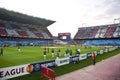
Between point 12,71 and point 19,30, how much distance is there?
64.5m

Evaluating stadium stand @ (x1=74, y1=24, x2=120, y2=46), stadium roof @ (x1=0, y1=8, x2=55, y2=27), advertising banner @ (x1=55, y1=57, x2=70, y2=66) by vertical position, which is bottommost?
advertising banner @ (x1=55, y1=57, x2=70, y2=66)

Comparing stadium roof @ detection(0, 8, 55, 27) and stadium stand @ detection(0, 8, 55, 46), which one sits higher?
stadium roof @ detection(0, 8, 55, 27)

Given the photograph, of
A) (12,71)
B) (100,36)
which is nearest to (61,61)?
(12,71)

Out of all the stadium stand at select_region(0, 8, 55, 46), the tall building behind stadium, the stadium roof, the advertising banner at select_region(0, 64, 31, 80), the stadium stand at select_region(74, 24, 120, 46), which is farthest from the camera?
the stadium stand at select_region(74, 24, 120, 46)

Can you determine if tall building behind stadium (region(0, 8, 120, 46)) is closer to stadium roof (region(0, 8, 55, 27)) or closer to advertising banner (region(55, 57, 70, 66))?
stadium roof (region(0, 8, 55, 27))

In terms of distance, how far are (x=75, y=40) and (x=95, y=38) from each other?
17.2 meters

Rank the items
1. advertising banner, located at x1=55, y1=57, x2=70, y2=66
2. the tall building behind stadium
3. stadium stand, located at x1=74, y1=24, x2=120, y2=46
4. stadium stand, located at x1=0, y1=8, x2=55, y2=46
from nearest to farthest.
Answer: advertising banner, located at x1=55, y1=57, x2=70, y2=66 → stadium stand, located at x1=0, y1=8, x2=55, y2=46 → the tall building behind stadium → stadium stand, located at x1=74, y1=24, x2=120, y2=46

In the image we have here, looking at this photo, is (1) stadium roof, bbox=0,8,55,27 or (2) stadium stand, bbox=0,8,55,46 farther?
(2) stadium stand, bbox=0,8,55,46

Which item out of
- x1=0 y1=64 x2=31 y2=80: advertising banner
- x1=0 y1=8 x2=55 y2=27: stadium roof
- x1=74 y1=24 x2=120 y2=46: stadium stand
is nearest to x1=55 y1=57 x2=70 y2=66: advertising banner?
x1=0 y1=64 x2=31 y2=80: advertising banner

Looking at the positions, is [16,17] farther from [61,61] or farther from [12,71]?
[12,71]

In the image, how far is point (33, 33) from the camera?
3113 inches

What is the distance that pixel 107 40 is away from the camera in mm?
81438

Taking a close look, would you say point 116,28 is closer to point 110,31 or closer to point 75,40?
point 110,31

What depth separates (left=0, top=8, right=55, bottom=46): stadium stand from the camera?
209 feet
